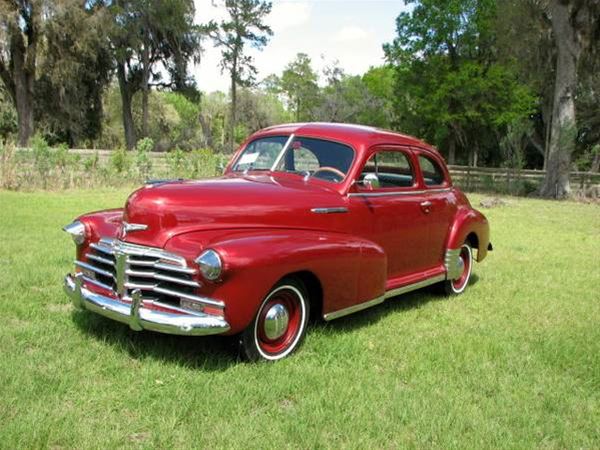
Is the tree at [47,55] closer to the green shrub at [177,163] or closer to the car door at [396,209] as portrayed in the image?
the green shrub at [177,163]

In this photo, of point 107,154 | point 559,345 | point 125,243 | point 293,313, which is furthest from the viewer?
point 107,154

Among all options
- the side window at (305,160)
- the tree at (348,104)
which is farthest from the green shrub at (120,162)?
the tree at (348,104)

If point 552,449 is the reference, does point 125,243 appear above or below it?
above

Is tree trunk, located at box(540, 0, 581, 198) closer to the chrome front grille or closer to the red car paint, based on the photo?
the red car paint

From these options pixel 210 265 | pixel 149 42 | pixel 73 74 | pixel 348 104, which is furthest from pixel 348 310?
pixel 348 104

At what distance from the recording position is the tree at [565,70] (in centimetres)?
2188

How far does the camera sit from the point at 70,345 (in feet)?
14.4

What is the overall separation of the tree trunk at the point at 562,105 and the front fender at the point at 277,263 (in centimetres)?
2074

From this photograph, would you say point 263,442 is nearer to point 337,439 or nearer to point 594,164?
point 337,439

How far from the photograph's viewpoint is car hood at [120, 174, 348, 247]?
13.4ft

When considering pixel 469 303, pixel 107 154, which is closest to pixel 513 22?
pixel 107 154

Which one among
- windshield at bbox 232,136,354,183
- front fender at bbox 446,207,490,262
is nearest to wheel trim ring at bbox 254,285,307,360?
windshield at bbox 232,136,354,183

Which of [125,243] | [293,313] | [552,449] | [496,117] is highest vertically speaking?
[496,117]

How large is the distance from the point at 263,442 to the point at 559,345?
3.09 metres
